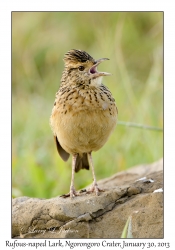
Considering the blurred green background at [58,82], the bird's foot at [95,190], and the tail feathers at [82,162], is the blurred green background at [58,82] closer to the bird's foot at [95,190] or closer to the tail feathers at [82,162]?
the tail feathers at [82,162]

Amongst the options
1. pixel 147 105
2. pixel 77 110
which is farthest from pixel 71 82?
pixel 147 105

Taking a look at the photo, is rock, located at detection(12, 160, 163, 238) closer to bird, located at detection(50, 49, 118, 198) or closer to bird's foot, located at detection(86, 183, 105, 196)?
bird's foot, located at detection(86, 183, 105, 196)

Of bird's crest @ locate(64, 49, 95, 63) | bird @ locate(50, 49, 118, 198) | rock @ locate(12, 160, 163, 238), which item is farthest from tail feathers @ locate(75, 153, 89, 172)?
bird's crest @ locate(64, 49, 95, 63)

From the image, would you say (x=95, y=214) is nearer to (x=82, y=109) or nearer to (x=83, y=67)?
(x=82, y=109)

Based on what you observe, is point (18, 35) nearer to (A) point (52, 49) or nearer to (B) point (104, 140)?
(A) point (52, 49)

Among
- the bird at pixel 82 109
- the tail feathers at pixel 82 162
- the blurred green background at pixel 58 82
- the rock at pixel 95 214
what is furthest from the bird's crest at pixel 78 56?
the blurred green background at pixel 58 82

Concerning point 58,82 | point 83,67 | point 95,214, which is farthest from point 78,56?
point 58,82

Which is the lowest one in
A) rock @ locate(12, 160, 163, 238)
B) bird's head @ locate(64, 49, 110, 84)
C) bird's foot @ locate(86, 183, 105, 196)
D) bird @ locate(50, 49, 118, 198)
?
rock @ locate(12, 160, 163, 238)
